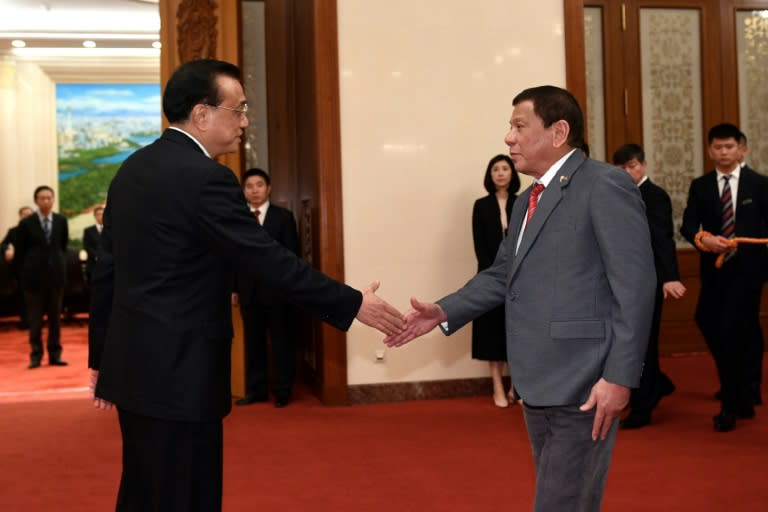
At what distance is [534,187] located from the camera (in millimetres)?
2436

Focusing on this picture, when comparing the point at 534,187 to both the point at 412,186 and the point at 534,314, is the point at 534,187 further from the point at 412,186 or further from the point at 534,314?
the point at 412,186

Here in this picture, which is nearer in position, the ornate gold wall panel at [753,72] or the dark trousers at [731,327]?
the dark trousers at [731,327]

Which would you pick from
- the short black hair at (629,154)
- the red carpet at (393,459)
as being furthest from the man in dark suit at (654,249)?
the red carpet at (393,459)

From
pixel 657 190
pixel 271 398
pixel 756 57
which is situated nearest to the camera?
pixel 657 190

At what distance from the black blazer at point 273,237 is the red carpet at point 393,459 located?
2.48 ft

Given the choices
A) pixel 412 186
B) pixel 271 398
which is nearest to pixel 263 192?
pixel 412 186

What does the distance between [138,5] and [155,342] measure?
35.1ft

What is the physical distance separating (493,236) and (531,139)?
11.7ft

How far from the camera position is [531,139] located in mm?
2346

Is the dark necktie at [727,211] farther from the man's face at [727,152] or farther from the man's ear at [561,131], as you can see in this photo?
the man's ear at [561,131]

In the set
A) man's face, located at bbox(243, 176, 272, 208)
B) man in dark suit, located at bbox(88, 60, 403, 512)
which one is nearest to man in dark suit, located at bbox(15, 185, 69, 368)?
man's face, located at bbox(243, 176, 272, 208)

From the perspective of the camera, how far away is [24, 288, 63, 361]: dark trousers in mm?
8617

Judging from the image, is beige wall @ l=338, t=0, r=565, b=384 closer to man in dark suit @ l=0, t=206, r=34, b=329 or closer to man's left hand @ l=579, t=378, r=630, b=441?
man's left hand @ l=579, t=378, r=630, b=441

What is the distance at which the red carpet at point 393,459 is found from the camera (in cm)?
390
